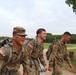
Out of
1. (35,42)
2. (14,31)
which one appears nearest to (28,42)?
(35,42)

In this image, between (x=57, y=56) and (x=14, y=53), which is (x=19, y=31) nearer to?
(x=14, y=53)

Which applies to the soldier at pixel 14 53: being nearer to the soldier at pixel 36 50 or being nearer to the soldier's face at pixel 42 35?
the soldier at pixel 36 50

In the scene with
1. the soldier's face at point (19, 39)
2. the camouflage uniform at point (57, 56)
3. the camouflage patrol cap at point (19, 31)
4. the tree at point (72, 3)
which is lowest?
the camouflage uniform at point (57, 56)

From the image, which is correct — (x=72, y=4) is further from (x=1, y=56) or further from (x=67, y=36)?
(x=1, y=56)

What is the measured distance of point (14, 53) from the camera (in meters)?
6.61

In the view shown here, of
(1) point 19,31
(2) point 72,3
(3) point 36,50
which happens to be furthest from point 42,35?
(2) point 72,3

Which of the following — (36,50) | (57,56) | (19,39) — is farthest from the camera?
(57,56)

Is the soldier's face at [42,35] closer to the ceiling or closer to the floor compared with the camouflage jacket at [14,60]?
closer to the ceiling

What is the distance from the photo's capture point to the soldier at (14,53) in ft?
21.4

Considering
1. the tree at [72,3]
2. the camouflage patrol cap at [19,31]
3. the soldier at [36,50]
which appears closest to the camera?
the camouflage patrol cap at [19,31]

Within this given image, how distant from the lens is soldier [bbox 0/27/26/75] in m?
6.52

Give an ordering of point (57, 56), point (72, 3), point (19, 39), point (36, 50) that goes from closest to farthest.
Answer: point (19, 39)
point (36, 50)
point (57, 56)
point (72, 3)

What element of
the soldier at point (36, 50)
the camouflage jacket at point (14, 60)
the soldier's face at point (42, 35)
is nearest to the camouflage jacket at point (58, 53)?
the soldier at point (36, 50)

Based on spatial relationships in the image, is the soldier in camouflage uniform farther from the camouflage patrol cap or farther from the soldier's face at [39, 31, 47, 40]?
the camouflage patrol cap
